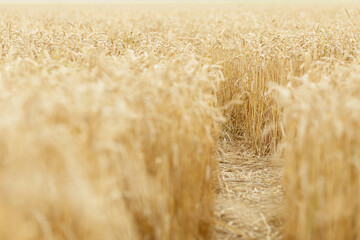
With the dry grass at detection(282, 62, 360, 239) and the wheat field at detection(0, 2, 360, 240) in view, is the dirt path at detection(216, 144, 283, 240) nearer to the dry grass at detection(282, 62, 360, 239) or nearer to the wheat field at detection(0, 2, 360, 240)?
the wheat field at detection(0, 2, 360, 240)

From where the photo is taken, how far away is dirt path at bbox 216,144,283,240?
3.29m

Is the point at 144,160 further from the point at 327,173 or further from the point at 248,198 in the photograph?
the point at 248,198

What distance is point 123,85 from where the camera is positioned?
8.97 feet

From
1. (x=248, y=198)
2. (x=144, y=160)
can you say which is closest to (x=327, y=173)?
(x=144, y=160)

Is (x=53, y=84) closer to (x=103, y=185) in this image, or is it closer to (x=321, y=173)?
(x=103, y=185)

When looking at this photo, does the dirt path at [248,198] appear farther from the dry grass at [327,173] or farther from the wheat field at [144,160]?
the dry grass at [327,173]

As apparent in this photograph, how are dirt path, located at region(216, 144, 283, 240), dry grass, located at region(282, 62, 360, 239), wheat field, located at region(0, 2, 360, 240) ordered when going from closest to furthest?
1. wheat field, located at region(0, 2, 360, 240)
2. dry grass, located at region(282, 62, 360, 239)
3. dirt path, located at region(216, 144, 283, 240)

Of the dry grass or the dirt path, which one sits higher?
the dry grass

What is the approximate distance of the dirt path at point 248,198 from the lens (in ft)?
10.8

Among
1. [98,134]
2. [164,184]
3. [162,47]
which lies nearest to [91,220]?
[98,134]

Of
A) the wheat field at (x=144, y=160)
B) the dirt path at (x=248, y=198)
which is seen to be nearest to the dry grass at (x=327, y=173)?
the wheat field at (x=144, y=160)

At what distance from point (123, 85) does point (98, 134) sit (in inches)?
23.9

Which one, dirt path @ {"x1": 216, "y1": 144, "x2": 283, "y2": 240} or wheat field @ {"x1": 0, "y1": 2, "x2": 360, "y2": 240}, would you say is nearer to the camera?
wheat field @ {"x1": 0, "y1": 2, "x2": 360, "y2": 240}

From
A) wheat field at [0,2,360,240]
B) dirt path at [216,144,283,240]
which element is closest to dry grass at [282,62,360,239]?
wheat field at [0,2,360,240]
